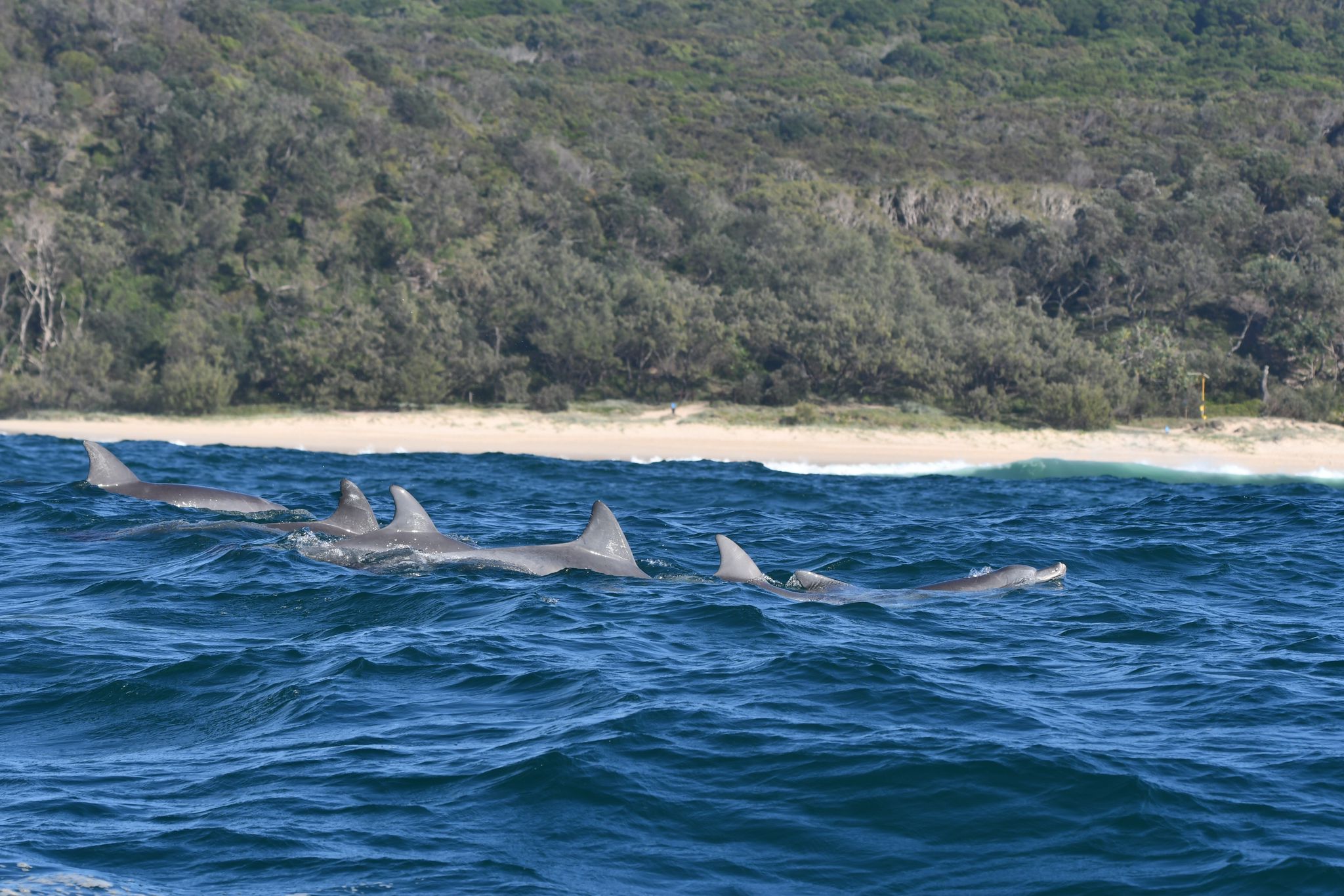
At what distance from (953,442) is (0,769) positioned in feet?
98.1

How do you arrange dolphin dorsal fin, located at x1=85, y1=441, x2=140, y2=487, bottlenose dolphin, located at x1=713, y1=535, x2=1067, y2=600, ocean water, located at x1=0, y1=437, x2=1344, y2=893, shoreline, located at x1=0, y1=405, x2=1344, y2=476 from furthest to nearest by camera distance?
shoreline, located at x1=0, y1=405, x2=1344, y2=476
dolphin dorsal fin, located at x1=85, y1=441, x2=140, y2=487
bottlenose dolphin, located at x1=713, y1=535, x2=1067, y2=600
ocean water, located at x1=0, y1=437, x2=1344, y2=893

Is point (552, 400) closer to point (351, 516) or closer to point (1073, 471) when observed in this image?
point (1073, 471)

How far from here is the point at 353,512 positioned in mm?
15211

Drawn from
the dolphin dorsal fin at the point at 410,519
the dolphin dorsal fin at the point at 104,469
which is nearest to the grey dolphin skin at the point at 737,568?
the dolphin dorsal fin at the point at 410,519

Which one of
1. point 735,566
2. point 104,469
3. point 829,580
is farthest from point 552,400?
point 829,580

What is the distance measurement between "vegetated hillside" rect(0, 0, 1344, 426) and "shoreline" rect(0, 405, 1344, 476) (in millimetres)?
2379

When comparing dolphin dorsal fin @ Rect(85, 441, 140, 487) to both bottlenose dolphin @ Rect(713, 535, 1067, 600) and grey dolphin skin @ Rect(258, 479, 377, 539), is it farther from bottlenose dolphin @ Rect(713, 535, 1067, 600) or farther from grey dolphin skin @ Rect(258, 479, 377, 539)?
bottlenose dolphin @ Rect(713, 535, 1067, 600)

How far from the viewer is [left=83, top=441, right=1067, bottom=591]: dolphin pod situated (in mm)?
13750

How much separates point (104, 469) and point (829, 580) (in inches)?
421

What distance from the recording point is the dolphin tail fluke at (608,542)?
1416 cm

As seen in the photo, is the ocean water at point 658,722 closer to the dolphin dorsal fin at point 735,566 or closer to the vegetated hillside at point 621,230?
the dolphin dorsal fin at point 735,566

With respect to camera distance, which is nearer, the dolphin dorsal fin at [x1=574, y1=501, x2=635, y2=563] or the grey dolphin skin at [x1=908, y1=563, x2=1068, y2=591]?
the grey dolphin skin at [x1=908, y1=563, x2=1068, y2=591]

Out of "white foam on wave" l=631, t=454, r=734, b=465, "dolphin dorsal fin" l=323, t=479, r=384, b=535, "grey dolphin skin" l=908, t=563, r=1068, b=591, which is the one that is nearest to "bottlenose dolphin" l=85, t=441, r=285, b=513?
"dolphin dorsal fin" l=323, t=479, r=384, b=535

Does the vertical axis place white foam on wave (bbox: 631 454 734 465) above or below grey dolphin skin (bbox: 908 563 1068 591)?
above
